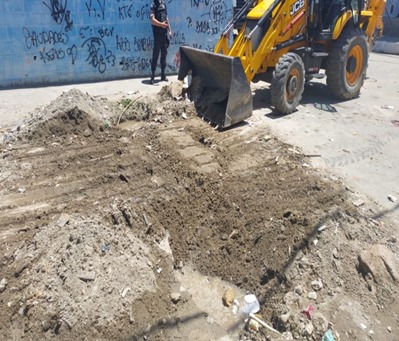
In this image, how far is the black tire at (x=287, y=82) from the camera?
707 centimetres

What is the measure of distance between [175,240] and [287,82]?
4170mm

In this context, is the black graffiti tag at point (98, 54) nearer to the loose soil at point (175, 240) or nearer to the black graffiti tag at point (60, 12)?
the black graffiti tag at point (60, 12)

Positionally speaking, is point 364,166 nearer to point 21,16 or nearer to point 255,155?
point 255,155

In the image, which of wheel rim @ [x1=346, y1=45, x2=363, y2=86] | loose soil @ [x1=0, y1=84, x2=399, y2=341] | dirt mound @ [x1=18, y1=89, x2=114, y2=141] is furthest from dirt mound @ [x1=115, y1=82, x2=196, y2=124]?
wheel rim @ [x1=346, y1=45, x2=363, y2=86]

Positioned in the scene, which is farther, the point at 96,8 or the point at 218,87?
the point at 96,8

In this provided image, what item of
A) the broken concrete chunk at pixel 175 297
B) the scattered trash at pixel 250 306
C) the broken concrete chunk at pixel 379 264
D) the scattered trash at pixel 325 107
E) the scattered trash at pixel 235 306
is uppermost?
the broken concrete chunk at pixel 379 264

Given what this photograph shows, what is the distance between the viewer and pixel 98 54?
10117 mm

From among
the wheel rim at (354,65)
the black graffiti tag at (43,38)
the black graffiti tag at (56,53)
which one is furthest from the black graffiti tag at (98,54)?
the wheel rim at (354,65)

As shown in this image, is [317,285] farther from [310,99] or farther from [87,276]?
[310,99]

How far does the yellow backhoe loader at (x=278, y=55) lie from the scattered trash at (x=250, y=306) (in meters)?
3.40

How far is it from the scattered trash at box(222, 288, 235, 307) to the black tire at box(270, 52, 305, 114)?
422 cm

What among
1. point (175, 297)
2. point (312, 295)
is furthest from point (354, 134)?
point (175, 297)

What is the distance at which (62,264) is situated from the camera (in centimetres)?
370

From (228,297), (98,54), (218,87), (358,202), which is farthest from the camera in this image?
(98,54)
